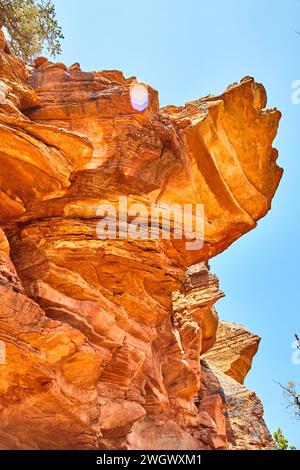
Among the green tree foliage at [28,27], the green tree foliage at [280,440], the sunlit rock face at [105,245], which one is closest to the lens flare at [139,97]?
the sunlit rock face at [105,245]

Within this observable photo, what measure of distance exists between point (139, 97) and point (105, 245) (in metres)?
5.93

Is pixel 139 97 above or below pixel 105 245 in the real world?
above

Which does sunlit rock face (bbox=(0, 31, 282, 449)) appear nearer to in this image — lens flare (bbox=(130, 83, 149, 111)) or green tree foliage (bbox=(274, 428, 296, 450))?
lens flare (bbox=(130, 83, 149, 111))

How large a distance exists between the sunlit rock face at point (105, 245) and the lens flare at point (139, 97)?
5 cm

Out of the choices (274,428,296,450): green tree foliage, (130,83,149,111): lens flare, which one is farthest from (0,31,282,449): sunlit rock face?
(274,428,296,450): green tree foliage

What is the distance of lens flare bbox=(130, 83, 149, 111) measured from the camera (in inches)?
678

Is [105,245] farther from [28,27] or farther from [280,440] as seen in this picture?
[280,440]

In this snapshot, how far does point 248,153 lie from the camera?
69.7 ft

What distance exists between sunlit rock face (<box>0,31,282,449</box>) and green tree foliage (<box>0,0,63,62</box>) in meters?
4.70

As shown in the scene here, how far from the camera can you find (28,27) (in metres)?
21.8

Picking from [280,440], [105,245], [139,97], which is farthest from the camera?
[280,440]

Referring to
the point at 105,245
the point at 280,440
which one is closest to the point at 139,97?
the point at 105,245

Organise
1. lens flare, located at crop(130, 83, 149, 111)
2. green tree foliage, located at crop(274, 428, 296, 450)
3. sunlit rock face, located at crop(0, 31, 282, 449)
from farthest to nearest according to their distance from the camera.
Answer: green tree foliage, located at crop(274, 428, 296, 450) < lens flare, located at crop(130, 83, 149, 111) < sunlit rock face, located at crop(0, 31, 282, 449)

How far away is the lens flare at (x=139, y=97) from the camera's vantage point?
56.5ft
